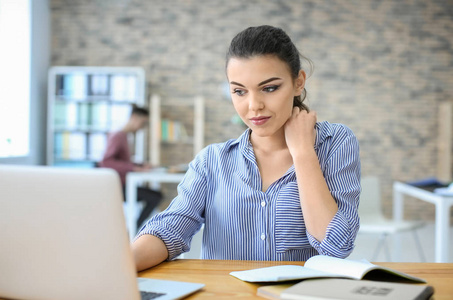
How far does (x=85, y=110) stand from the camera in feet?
21.0

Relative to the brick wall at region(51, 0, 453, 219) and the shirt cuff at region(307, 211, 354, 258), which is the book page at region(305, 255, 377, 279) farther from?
the brick wall at region(51, 0, 453, 219)

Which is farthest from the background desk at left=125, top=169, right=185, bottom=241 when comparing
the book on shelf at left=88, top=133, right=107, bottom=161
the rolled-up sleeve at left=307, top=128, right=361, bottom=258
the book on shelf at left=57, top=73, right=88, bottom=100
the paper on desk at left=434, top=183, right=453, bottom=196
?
the rolled-up sleeve at left=307, top=128, right=361, bottom=258

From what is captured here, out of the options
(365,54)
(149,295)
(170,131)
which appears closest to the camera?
(149,295)

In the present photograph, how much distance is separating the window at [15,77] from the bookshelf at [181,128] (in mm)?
1497

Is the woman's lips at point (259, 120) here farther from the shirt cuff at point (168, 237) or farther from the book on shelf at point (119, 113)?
the book on shelf at point (119, 113)

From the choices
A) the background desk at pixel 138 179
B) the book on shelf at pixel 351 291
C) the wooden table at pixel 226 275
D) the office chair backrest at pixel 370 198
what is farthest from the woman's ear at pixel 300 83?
the background desk at pixel 138 179

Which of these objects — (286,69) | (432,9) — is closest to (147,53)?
(432,9)

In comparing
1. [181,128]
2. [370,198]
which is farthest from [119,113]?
[370,198]

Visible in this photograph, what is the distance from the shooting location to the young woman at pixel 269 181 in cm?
130

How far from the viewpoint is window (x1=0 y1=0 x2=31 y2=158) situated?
5.43 m

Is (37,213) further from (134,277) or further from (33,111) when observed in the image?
(33,111)

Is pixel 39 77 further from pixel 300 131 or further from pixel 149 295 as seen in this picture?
pixel 149 295

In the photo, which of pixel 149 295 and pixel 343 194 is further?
pixel 343 194

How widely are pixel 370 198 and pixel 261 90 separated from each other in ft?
8.36
